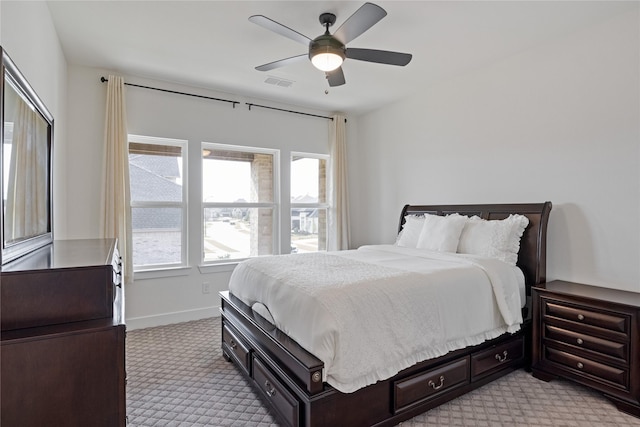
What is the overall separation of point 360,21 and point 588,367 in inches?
112

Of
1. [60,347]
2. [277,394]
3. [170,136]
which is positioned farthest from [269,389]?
[170,136]

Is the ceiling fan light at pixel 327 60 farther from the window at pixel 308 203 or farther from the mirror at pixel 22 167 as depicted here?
the window at pixel 308 203

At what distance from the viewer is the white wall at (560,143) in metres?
2.60

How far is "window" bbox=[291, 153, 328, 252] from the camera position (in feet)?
16.4

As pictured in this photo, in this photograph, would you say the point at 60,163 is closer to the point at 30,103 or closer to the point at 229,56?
the point at 30,103

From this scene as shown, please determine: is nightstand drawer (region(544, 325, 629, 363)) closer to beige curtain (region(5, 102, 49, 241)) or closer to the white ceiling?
the white ceiling

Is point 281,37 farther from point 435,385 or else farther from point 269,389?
point 435,385

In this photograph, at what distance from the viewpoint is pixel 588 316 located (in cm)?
238

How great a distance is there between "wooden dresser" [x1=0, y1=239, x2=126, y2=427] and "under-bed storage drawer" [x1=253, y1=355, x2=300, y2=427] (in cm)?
87

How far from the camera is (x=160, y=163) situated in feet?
13.4

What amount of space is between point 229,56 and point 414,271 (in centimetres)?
266

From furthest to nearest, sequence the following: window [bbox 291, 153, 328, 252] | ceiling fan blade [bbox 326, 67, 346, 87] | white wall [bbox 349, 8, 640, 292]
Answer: window [bbox 291, 153, 328, 252], ceiling fan blade [bbox 326, 67, 346, 87], white wall [bbox 349, 8, 640, 292]

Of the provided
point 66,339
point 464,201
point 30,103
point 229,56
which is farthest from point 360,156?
point 66,339

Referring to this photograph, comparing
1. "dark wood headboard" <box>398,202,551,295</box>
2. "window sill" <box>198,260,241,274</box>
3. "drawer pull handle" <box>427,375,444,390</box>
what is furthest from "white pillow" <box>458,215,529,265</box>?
"window sill" <box>198,260,241,274</box>
